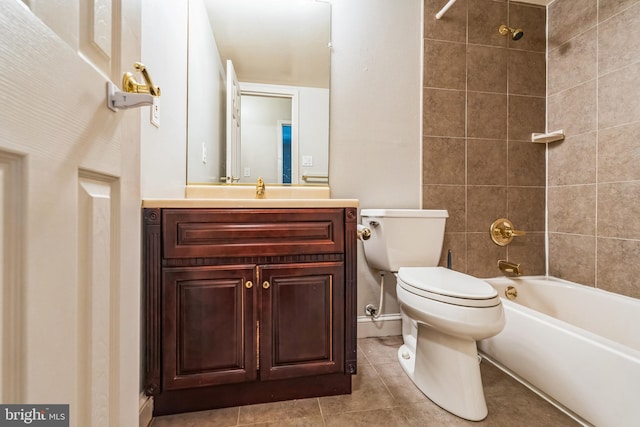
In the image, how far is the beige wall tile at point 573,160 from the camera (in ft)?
5.26

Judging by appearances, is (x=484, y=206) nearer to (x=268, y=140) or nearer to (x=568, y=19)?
(x=568, y=19)

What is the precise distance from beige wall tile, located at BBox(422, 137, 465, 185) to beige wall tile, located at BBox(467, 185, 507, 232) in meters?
0.13

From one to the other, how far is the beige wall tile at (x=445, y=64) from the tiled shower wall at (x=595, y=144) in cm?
66

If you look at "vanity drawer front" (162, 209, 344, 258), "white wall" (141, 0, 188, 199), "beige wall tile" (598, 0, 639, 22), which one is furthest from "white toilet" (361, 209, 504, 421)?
"beige wall tile" (598, 0, 639, 22)

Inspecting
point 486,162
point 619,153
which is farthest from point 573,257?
point 486,162

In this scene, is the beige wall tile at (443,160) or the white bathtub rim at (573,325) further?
the beige wall tile at (443,160)

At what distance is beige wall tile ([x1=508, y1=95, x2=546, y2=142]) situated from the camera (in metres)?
1.81

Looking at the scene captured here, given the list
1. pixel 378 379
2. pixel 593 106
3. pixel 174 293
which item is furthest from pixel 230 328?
pixel 593 106

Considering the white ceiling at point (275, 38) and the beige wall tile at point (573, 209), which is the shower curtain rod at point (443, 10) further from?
the beige wall tile at point (573, 209)

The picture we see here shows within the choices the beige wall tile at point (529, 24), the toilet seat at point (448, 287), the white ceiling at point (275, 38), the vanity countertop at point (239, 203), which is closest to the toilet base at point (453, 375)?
the toilet seat at point (448, 287)

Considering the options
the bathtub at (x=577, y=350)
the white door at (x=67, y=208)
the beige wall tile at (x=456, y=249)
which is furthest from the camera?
the beige wall tile at (x=456, y=249)

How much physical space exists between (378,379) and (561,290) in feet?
4.17

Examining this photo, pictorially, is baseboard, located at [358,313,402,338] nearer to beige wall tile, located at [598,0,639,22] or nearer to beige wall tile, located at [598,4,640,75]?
beige wall tile, located at [598,4,640,75]

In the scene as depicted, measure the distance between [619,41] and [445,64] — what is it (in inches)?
34.0
